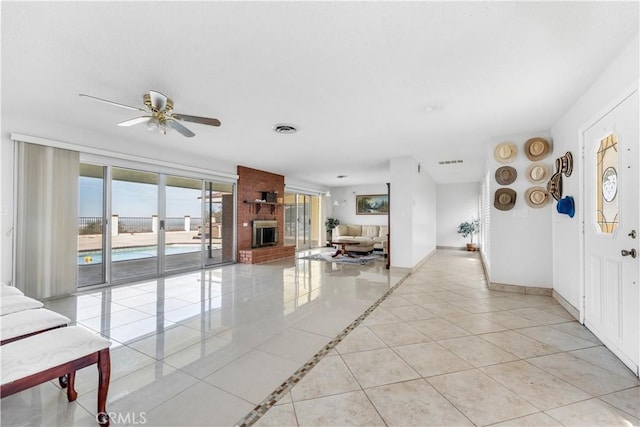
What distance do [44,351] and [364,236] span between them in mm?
8892

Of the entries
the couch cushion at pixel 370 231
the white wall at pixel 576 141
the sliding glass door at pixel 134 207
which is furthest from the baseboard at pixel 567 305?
Answer: the sliding glass door at pixel 134 207

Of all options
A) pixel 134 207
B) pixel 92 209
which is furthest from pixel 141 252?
pixel 92 209

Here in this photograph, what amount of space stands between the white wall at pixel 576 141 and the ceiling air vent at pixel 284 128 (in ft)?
11.0

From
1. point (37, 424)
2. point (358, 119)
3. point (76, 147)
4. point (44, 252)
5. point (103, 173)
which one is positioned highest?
point (358, 119)

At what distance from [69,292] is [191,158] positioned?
10.3 ft

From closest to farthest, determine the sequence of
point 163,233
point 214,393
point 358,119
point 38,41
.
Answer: point 214,393, point 38,41, point 358,119, point 163,233

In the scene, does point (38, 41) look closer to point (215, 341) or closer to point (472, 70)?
point (215, 341)

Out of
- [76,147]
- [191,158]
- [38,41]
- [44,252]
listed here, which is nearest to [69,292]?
[44,252]

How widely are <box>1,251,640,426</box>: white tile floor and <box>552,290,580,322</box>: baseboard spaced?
0.07m

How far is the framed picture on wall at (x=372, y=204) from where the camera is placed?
10829 mm

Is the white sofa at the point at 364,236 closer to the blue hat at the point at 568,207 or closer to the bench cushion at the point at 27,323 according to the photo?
Result: the blue hat at the point at 568,207

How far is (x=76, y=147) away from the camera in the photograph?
425 centimetres

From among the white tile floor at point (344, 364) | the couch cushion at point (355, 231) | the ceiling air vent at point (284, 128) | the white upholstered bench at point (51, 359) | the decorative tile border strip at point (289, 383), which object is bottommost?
the white tile floor at point (344, 364)

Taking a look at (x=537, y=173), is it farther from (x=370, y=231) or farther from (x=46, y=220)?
(x=46, y=220)
